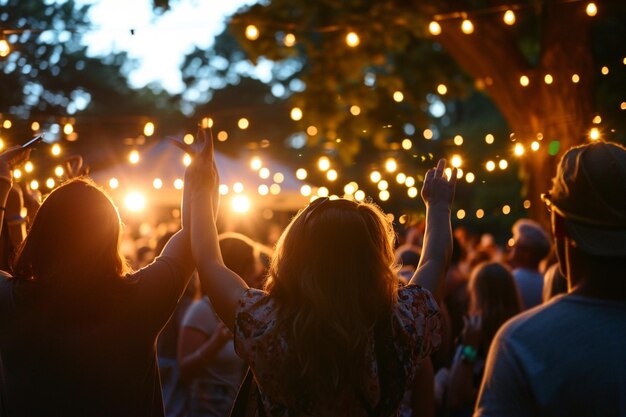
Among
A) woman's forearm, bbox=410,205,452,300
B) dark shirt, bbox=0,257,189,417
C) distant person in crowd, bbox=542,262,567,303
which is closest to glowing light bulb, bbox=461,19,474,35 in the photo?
distant person in crowd, bbox=542,262,567,303

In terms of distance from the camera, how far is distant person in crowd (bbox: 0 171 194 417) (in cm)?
238

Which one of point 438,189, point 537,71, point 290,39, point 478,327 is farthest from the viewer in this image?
point 290,39

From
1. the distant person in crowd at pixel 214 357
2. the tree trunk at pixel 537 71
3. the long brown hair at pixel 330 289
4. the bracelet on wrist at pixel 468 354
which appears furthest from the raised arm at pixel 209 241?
the tree trunk at pixel 537 71

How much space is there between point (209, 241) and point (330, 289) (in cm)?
50

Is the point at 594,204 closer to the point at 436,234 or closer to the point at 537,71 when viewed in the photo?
the point at 436,234

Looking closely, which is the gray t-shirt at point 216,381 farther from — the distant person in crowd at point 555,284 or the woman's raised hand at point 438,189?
the woman's raised hand at point 438,189

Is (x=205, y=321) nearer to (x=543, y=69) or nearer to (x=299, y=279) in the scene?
(x=299, y=279)

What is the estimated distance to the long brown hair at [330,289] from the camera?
83.1 inches

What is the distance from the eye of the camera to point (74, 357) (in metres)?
2.38

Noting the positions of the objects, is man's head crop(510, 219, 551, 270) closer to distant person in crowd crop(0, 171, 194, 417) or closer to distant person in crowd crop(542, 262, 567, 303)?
distant person in crowd crop(542, 262, 567, 303)

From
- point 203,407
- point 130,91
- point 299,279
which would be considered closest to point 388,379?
point 299,279

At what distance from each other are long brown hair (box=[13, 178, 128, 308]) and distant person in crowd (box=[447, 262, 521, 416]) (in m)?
2.51

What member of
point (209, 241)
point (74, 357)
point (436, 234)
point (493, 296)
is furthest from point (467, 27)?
point (74, 357)

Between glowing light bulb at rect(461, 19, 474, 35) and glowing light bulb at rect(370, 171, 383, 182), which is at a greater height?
glowing light bulb at rect(461, 19, 474, 35)
